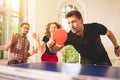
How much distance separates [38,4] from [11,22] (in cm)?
67

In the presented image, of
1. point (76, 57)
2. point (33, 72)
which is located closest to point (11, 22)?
point (76, 57)

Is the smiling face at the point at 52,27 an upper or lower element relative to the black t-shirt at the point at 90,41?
upper

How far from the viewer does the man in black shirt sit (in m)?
2.47

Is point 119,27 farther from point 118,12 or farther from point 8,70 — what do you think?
point 8,70

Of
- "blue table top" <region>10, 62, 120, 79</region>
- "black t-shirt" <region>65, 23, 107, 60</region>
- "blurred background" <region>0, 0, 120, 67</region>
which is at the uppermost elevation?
"blurred background" <region>0, 0, 120, 67</region>

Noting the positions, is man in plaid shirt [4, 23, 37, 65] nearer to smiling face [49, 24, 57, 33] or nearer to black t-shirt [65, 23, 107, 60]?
smiling face [49, 24, 57, 33]

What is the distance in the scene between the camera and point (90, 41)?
8.33ft

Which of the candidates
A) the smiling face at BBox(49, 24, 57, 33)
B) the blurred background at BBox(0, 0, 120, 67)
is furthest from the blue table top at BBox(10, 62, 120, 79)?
the blurred background at BBox(0, 0, 120, 67)

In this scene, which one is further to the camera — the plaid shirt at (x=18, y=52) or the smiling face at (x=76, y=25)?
the plaid shirt at (x=18, y=52)

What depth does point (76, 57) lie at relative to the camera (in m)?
5.84

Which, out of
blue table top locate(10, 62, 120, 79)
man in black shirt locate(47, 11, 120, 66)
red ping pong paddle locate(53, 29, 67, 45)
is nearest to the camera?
blue table top locate(10, 62, 120, 79)

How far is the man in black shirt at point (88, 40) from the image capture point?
2469 millimetres

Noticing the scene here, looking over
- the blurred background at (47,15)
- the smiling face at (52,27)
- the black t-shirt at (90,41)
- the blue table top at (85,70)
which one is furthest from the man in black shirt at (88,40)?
the blurred background at (47,15)

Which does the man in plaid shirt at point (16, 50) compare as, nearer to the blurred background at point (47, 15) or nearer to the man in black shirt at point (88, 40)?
the man in black shirt at point (88, 40)
